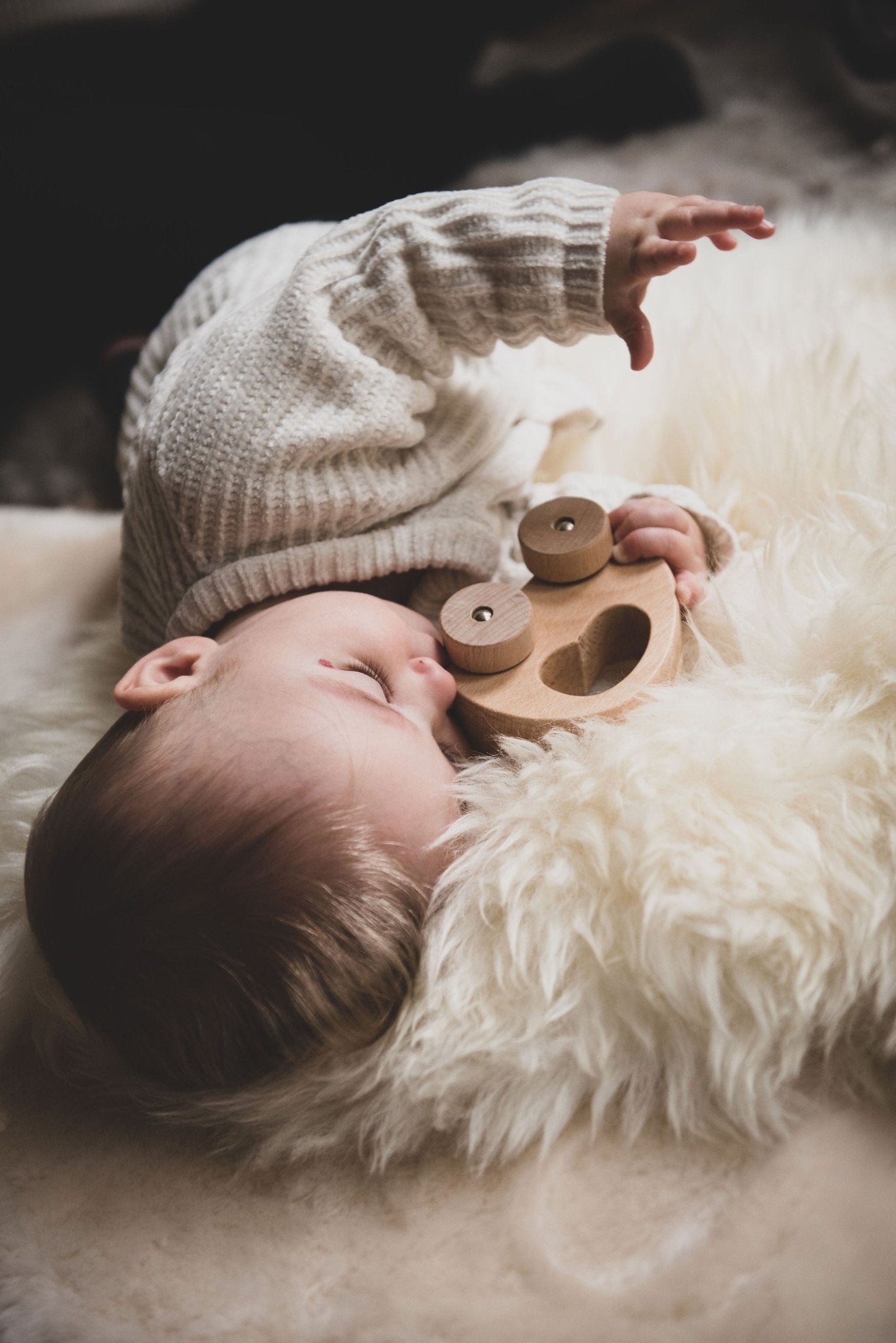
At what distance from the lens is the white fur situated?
559 millimetres

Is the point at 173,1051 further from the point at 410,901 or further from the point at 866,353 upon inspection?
the point at 866,353

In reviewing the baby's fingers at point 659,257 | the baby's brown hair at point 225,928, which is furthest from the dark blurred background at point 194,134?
the baby's brown hair at point 225,928

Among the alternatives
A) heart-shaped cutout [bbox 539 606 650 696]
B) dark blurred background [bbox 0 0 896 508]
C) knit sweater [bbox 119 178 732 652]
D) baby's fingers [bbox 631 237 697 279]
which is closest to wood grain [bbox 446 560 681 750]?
heart-shaped cutout [bbox 539 606 650 696]

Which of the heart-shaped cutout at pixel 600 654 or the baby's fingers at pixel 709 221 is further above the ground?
the baby's fingers at pixel 709 221

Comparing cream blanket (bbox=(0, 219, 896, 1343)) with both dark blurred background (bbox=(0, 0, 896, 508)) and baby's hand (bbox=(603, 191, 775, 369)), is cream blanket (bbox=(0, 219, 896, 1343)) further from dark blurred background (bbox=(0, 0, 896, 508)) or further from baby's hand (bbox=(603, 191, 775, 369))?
dark blurred background (bbox=(0, 0, 896, 508))

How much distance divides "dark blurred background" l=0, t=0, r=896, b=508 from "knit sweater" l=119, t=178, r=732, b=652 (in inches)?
15.4

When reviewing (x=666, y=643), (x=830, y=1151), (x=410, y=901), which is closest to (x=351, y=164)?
(x=666, y=643)

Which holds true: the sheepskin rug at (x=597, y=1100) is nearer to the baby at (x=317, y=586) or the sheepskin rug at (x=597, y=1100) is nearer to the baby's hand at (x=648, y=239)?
the baby at (x=317, y=586)

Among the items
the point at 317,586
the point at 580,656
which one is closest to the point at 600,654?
the point at 580,656

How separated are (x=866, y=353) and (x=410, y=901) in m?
0.65

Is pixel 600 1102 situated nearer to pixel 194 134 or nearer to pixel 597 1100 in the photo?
pixel 597 1100

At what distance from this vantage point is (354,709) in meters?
0.67

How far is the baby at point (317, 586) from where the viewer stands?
606 mm

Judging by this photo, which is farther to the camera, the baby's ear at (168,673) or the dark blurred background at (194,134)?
the dark blurred background at (194,134)
